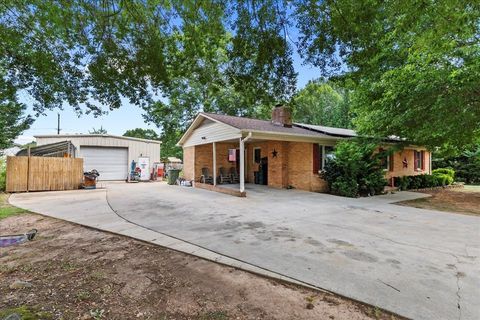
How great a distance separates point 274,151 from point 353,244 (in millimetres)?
8665

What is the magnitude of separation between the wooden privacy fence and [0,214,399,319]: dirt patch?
10.4 meters

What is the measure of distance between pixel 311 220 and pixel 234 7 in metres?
4.88

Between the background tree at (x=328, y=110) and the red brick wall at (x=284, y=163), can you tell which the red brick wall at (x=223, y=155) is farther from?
the background tree at (x=328, y=110)

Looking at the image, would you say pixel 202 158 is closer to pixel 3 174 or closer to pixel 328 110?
pixel 3 174

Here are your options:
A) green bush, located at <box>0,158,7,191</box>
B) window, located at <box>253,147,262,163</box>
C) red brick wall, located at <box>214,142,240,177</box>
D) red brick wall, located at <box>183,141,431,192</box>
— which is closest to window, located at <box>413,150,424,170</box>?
red brick wall, located at <box>183,141,431,192</box>

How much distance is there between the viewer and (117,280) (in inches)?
132

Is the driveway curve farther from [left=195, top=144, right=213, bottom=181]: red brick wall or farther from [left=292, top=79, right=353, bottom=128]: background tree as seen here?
[left=292, top=79, right=353, bottom=128]: background tree

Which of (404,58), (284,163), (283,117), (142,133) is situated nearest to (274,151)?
(284,163)

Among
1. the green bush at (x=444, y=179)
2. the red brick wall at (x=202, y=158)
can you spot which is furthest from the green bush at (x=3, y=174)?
the green bush at (x=444, y=179)

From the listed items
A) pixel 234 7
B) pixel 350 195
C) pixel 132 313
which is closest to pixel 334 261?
pixel 132 313

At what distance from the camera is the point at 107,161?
19109 millimetres

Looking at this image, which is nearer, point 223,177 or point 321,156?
point 321,156

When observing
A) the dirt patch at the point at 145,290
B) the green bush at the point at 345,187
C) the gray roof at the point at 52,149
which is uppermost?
the gray roof at the point at 52,149

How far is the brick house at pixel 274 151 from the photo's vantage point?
11.2 m
